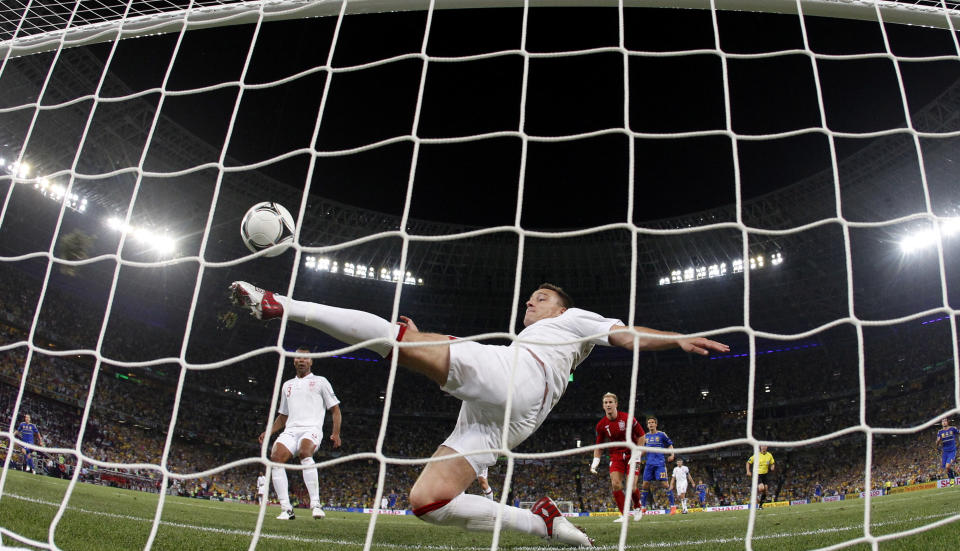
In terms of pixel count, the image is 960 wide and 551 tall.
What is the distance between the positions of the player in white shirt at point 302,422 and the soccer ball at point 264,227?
2240mm

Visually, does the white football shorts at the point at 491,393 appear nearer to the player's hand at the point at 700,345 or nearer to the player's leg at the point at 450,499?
the player's leg at the point at 450,499

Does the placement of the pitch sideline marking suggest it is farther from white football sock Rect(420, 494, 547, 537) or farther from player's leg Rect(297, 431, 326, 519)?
white football sock Rect(420, 494, 547, 537)

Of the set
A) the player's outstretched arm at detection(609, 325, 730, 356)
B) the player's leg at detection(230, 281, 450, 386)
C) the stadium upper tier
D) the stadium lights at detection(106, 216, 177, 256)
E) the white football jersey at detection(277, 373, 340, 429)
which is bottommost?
the white football jersey at detection(277, 373, 340, 429)

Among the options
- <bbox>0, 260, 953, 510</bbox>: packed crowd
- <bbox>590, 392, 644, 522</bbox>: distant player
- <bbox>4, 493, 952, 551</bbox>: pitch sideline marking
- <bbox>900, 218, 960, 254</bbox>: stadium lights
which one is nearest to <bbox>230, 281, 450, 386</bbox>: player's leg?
<bbox>4, 493, 952, 551</bbox>: pitch sideline marking

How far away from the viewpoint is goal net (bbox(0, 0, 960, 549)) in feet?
54.2

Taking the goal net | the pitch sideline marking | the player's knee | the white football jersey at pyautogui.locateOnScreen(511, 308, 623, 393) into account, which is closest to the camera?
the player's knee

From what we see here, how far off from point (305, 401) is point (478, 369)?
12.2 feet

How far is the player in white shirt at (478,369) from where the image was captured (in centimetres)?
281

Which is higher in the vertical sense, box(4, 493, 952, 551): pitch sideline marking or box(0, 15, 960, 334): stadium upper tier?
box(0, 15, 960, 334): stadium upper tier

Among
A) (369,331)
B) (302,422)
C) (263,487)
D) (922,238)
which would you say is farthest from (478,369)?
(922,238)

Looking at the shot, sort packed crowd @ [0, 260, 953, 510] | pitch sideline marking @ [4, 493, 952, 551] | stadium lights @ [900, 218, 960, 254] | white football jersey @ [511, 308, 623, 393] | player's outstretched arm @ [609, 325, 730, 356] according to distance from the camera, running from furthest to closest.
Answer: stadium lights @ [900, 218, 960, 254] < packed crowd @ [0, 260, 953, 510] < pitch sideline marking @ [4, 493, 952, 551] < white football jersey @ [511, 308, 623, 393] < player's outstretched arm @ [609, 325, 730, 356]

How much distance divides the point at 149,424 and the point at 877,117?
2689 centimetres

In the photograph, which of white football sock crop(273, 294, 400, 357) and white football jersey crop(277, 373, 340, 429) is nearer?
white football sock crop(273, 294, 400, 357)

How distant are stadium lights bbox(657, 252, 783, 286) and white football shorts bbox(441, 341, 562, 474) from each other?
22.3 m
